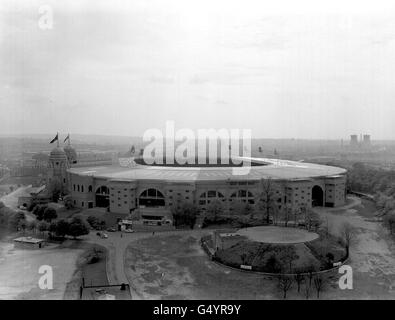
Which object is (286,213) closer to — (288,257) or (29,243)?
(288,257)

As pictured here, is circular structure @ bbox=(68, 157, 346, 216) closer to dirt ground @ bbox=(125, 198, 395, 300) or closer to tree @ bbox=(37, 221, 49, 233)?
tree @ bbox=(37, 221, 49, 233)

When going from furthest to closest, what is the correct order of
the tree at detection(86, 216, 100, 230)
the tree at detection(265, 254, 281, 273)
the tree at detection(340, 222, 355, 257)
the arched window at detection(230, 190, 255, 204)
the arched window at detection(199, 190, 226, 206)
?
the arched window at detection(230, 190, 255, 204) → the arched window at detection(199, 190, 226, 206) → the tree at detection(86, 216, 100, 230) → the tree at detection(340, 222, 355, 257) → the tree at detection(265, 254, 281, 273)

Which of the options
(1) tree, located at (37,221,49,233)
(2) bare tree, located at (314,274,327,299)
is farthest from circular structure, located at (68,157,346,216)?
(2) bare tree, located at (314,274,327,299)

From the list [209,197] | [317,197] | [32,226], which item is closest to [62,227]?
[32,226]

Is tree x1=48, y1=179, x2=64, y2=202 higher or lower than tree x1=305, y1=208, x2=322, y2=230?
below

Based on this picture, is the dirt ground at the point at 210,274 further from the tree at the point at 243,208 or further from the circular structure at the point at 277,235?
the tree at the point at 243,208

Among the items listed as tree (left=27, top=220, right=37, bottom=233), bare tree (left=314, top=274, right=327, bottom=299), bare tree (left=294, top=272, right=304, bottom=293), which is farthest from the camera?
tree (left=27, top=220, right=37, bottom=233)
